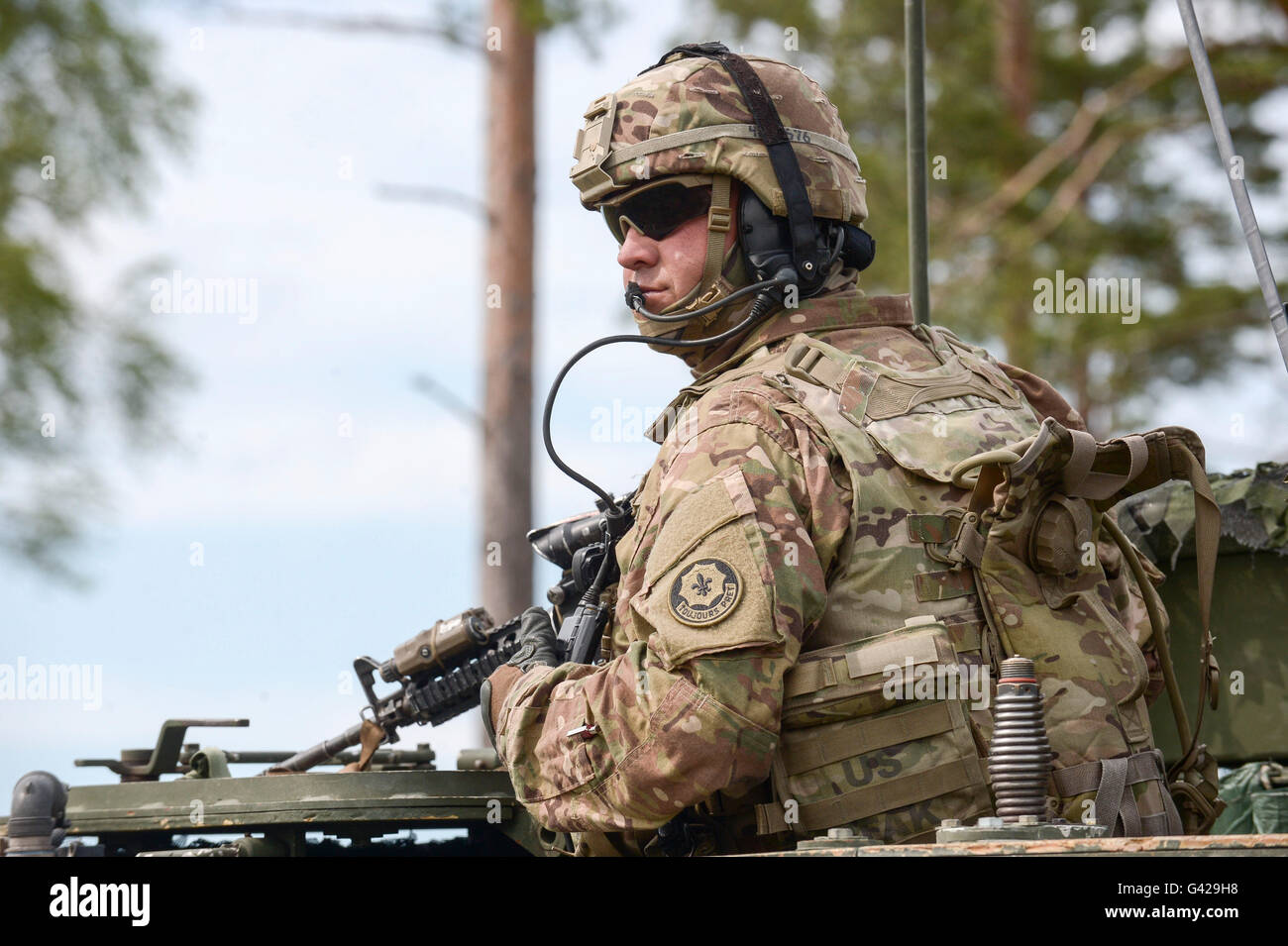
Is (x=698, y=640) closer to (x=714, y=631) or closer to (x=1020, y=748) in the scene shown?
(x=714, y=631)

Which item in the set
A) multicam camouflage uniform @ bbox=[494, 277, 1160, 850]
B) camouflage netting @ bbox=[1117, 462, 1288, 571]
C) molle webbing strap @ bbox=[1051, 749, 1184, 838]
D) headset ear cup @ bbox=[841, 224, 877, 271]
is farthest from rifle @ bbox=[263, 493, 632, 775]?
camouflage netting @ bbox=[1117, 462, 1288, 571]

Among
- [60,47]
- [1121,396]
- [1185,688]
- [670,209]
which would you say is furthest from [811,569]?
[1121,396]

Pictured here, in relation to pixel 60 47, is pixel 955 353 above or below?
below

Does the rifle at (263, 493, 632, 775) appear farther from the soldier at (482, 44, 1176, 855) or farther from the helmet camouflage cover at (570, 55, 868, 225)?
the helmet camouflage cover at (570, 55, 868, 225)

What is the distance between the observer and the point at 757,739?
3701 millimetres

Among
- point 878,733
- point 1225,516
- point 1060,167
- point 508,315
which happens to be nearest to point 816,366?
point 878,733

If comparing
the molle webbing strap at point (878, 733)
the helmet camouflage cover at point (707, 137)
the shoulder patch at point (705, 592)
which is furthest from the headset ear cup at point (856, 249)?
the molle webbing strap at point (878, 733)

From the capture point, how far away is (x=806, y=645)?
3.94 m

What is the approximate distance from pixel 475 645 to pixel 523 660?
0.42 meters

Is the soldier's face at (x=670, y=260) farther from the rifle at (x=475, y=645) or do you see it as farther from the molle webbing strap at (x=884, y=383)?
the rifle at (x=475, y=645)

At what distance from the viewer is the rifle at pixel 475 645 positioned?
4543 mm
